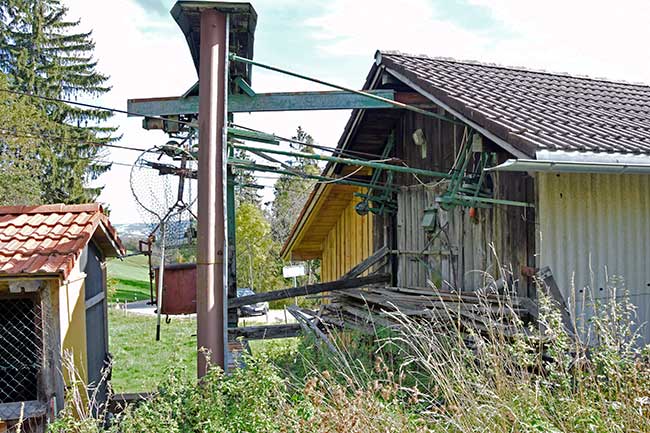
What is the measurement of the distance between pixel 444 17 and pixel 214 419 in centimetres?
538

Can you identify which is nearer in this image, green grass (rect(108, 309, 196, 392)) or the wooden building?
the wooden building

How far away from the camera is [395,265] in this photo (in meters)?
9.03

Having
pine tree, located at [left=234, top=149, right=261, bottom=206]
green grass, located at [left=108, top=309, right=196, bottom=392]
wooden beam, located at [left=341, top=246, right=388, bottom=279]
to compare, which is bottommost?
green grass, located at [left=108, top=309, right=196, bottom=392]

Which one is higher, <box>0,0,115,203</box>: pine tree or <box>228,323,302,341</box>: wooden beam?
<box>0,0,115,203</box>: pine tree

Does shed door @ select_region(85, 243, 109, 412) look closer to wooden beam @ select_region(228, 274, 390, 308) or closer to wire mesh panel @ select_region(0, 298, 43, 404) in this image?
wire mesh panel @ select_region(0, 298, 43, 404)

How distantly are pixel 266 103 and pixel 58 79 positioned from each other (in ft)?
84.4

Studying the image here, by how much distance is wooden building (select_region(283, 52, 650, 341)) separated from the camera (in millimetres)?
5270

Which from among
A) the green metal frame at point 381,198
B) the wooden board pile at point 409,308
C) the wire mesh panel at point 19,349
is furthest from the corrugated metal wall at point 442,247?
the wire mesh panel at point 19,349

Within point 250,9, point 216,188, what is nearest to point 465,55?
point 250,9

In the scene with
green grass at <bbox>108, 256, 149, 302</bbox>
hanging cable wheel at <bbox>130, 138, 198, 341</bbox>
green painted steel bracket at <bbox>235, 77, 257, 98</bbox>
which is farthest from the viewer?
green grass at <bbox>108, 256, 149, 302</bbox>

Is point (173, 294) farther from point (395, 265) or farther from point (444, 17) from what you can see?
point (444, 17)

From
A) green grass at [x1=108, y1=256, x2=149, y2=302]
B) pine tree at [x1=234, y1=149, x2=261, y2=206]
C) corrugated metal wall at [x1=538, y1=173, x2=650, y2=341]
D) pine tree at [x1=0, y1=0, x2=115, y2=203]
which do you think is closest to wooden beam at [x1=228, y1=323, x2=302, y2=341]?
pine tree at [x1=234, y1=149, x2=261, y2=206]

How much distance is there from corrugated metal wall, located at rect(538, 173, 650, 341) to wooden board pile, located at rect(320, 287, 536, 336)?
62 cm

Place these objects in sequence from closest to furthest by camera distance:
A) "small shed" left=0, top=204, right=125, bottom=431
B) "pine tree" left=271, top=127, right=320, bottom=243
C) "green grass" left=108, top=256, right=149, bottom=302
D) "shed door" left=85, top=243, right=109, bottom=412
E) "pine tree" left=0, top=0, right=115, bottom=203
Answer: "small shed" left=0, top=204, right=125, bottom=431 < "shed door" left=85, top=243, right=109, bottom=412 < "pine tree" left=0, top=0, right=115, bottom=203 < "pine tree" left=271, top=127, right=320, bottom=243 < "green grass" left=108, top=256, right=149, bottom=302
